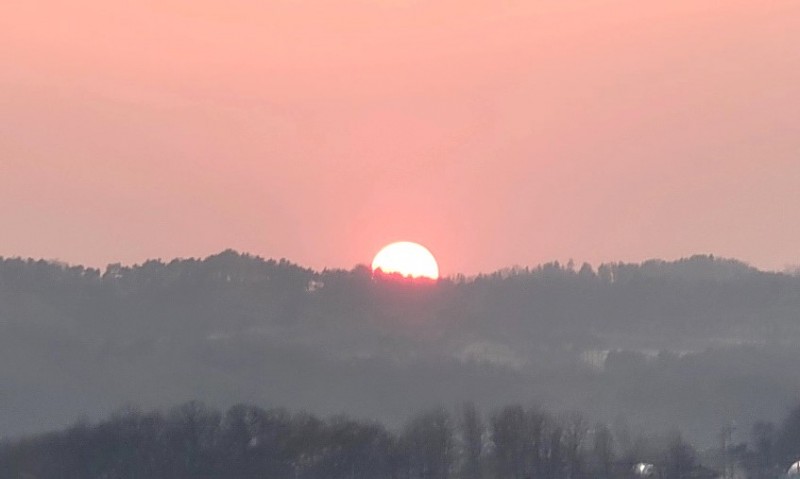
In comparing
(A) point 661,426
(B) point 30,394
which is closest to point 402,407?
(A) point 661,426

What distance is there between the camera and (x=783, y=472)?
259ft

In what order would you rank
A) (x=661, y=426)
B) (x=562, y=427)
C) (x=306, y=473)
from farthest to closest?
(x=661, y=426)
(x=562, y=427)
(x=306, y=473)

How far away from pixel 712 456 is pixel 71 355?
3628 cm

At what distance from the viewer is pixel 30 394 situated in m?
84.9

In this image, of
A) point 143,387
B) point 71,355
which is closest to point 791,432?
point 143,387

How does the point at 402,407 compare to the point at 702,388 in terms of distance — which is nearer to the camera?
the point at 402,407

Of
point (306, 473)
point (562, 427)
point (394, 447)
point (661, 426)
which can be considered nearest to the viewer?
point (306, 473)

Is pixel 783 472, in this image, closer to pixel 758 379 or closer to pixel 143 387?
pixel 758 379

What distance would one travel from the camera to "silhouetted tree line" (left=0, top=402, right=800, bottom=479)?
68.1 m

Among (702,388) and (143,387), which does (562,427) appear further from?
(143,387)

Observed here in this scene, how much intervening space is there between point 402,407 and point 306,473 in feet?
52.0

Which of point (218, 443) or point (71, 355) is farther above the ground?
point (71, 355)

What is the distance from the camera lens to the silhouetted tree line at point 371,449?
68125 mm

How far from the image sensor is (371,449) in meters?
73.8
